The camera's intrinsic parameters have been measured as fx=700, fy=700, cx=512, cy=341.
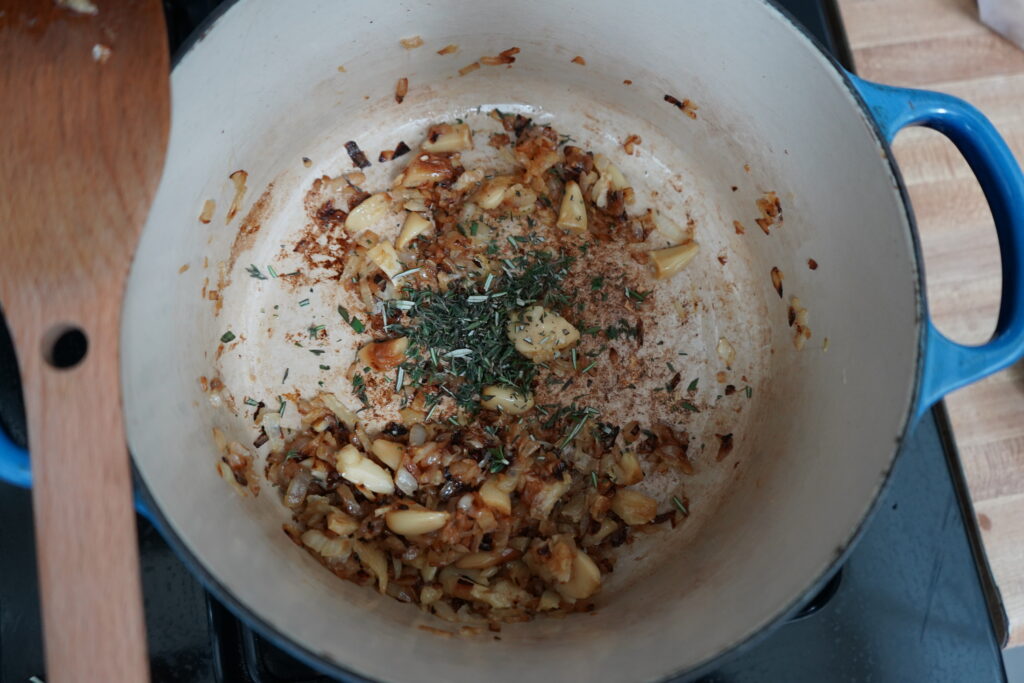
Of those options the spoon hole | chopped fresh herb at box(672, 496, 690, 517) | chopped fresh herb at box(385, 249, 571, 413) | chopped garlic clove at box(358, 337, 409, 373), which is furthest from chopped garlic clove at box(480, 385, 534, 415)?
the spoon hole

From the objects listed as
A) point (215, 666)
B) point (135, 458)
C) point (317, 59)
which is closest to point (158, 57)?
point (317, 59)

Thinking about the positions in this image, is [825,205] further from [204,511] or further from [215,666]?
[215,666]

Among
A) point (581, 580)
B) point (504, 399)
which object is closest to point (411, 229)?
point (504, 399)

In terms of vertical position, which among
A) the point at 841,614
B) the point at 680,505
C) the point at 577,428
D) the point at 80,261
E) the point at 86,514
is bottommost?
the point at 841,614

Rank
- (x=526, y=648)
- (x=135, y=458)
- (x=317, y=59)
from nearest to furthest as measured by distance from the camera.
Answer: (x=135, y=458) < (x=526, y=648) < (x=317, y=59)

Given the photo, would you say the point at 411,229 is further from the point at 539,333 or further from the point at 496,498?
the point at 496,498

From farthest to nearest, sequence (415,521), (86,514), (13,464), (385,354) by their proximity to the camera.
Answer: (385,354) < (415,521) < (13,464) < (86,514)

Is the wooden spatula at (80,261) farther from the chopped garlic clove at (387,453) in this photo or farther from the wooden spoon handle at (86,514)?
the chopped garlic clove at (387,453)

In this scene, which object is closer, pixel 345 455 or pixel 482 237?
pixel 345 455
